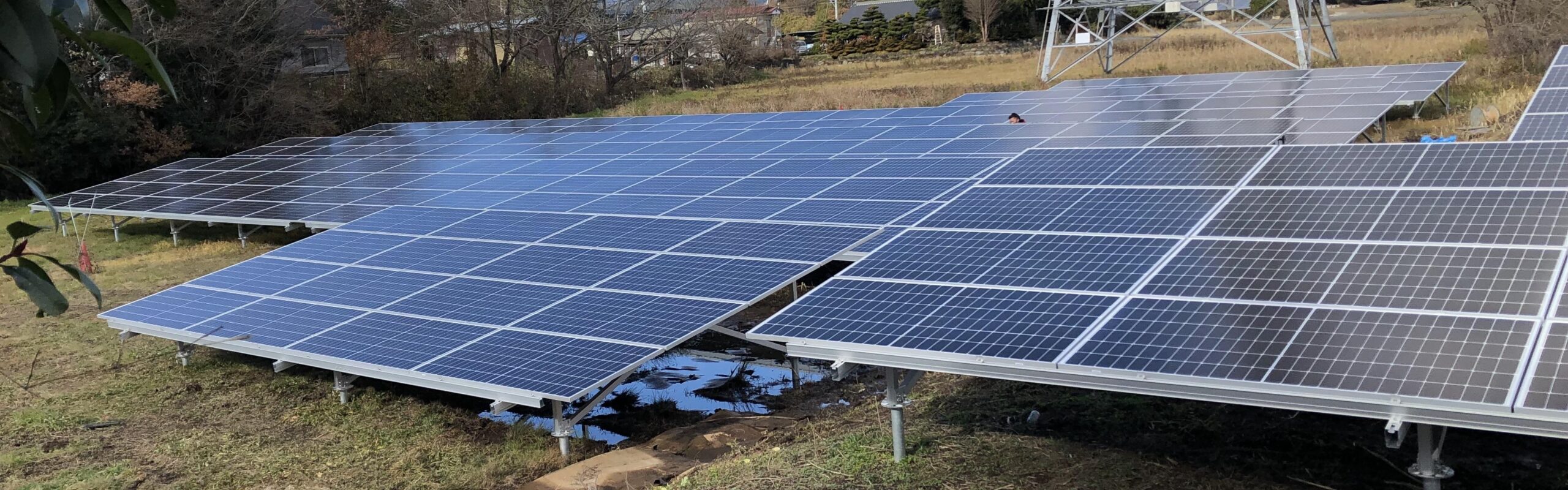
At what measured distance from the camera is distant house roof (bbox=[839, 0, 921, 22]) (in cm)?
8119

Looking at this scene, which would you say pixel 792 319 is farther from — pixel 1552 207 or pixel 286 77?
pixel 286 77

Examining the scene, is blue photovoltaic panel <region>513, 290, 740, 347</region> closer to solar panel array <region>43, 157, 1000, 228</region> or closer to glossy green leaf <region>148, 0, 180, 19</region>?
solar panel array <region>43, 157, 1000, 228</region>

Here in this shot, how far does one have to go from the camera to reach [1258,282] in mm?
9141

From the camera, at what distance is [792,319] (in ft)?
32.3

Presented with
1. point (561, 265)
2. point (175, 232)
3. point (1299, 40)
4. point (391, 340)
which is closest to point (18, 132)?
point (391, 340)

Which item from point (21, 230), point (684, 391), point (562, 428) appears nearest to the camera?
point (21, 230)

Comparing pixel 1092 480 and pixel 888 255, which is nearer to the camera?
pixel 1092 480

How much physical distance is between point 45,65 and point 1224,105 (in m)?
22.6

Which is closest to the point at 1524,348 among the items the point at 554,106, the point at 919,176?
the point at 919,176

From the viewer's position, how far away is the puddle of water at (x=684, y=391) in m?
13.8

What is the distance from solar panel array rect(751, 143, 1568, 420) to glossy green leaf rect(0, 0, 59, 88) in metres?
6.83

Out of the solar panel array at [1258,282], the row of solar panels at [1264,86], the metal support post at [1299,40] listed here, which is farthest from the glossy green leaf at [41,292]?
the metal support post at [1299,40]

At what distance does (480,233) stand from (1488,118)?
64.1 ft

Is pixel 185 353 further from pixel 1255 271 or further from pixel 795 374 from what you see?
pixel 1255 271
